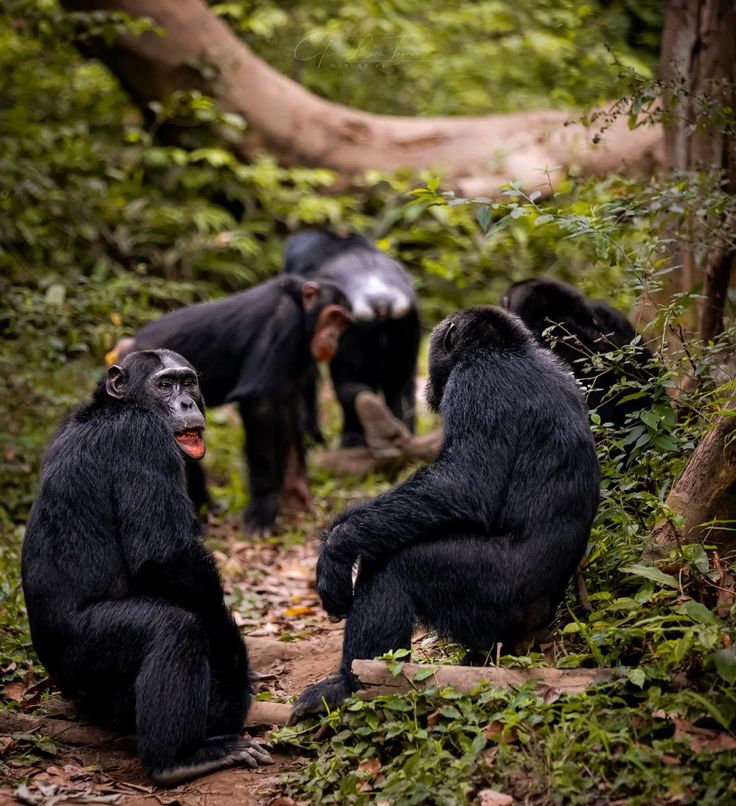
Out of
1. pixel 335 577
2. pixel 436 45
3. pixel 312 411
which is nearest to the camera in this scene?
pixel 335 577

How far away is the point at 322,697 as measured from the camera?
479 centimetres

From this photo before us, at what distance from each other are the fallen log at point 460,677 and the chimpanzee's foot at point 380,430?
17.9 ft

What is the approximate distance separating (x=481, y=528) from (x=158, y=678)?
1.65 meters

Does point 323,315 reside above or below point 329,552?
above

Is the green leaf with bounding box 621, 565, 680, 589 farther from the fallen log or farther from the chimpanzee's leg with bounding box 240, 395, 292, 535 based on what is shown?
the chimpanzee's leg with bounding box 240, 395, 292, 535

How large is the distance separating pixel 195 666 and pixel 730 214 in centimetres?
406

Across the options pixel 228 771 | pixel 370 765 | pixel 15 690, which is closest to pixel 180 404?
pixel 15 690

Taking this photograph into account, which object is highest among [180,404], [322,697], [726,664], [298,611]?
[180,404]

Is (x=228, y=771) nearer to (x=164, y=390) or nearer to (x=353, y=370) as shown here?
(x=164, y=390)

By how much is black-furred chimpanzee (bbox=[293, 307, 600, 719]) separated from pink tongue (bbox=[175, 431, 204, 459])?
44.1 inches

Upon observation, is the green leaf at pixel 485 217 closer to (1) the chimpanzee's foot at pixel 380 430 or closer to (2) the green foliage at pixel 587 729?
(2) the green foliage at pixel 587 729

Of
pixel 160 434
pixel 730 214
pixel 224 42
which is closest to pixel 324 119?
pixel 224 42

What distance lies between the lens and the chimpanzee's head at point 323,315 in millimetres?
9531

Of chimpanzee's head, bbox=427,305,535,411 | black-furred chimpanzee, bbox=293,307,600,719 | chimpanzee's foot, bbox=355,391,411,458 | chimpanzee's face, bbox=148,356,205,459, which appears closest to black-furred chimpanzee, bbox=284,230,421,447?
chimpanzee's foot, bbox=355,391,411,458
